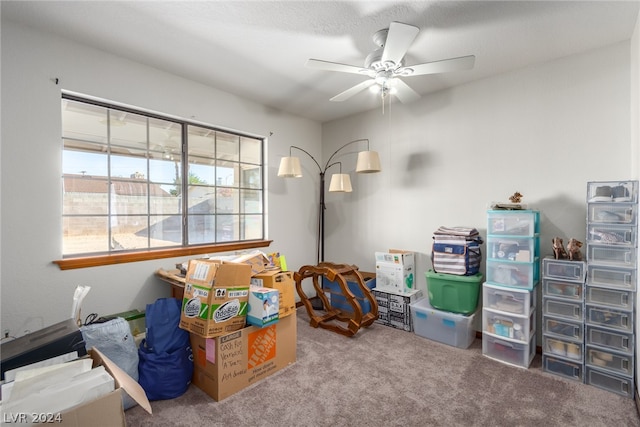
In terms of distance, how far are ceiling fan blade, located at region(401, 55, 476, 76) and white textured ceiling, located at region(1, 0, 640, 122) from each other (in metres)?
0.32

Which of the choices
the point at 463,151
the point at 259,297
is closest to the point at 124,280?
the point at 259,297

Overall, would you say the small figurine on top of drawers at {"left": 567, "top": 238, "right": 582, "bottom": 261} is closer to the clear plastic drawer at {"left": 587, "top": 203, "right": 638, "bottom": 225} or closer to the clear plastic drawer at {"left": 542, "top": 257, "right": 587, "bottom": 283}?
the clear plastic drawer at {"left": 542, "top": 257, "right": 587, "bottom": 283}

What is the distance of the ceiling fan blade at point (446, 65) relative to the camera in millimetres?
1847

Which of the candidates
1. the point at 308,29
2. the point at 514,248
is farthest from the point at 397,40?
the point at 514,248

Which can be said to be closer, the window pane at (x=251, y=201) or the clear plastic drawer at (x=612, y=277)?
the clear plastic drawer at (x=612, y=277)

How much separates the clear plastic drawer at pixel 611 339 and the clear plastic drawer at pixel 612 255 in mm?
458

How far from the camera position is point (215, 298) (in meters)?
1.97

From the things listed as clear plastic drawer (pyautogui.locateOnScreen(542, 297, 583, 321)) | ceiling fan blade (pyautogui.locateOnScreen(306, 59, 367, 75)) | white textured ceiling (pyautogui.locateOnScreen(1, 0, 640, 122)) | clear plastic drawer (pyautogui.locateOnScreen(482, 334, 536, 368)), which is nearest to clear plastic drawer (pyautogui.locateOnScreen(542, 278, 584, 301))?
clear plastic drawer (pyautogui.locateOnScreen(542, 297, 583, 321))

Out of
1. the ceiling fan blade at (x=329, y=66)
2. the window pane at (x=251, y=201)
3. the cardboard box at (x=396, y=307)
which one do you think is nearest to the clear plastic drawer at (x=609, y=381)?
the cardboard box at (x=396, y=307)

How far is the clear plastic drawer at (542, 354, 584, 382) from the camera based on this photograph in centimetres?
218

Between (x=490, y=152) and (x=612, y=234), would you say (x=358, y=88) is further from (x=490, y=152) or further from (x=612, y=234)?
(x=612, y=234)

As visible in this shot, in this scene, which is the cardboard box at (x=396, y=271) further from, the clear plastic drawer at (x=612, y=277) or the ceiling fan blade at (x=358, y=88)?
the ceiling fan blade at (x=358, y=88)

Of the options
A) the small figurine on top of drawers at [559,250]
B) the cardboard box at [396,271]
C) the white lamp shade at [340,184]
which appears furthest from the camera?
the white lamp shade at [340,184]

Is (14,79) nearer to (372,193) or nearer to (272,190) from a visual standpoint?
(272,190)
